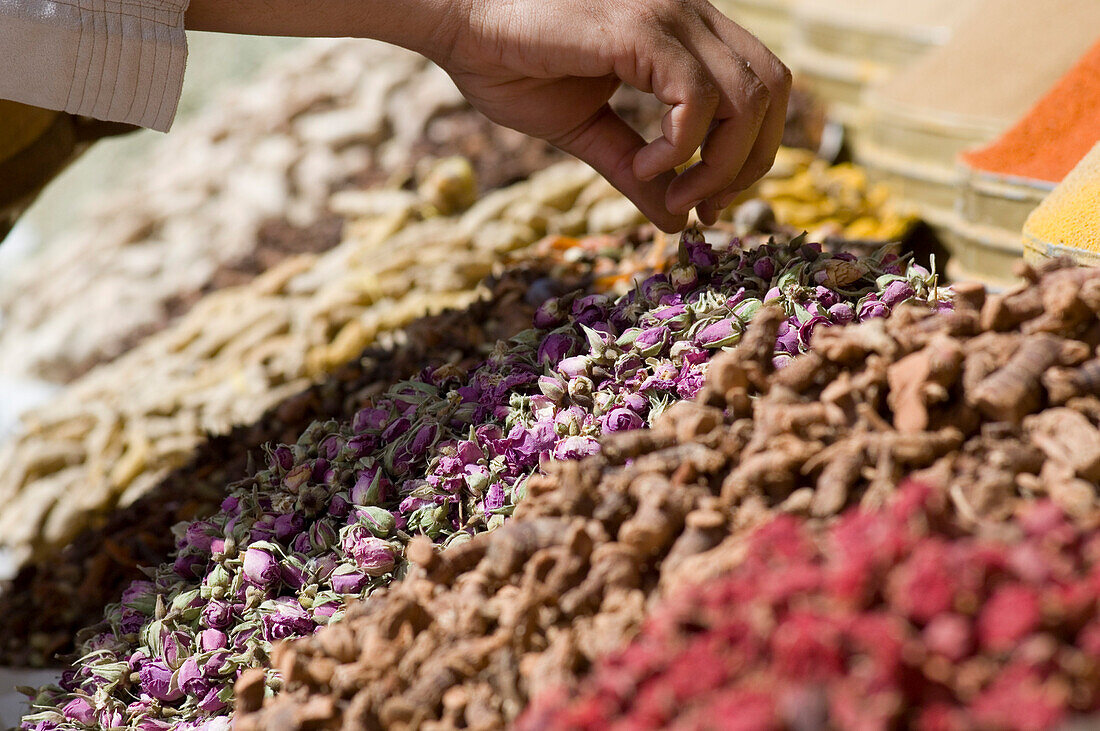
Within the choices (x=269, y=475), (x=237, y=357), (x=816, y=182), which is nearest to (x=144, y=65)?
(x=269, y=475)

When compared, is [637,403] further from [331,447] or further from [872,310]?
[331,447]

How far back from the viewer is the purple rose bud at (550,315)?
1068mm

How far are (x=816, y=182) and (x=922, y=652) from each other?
1821mm

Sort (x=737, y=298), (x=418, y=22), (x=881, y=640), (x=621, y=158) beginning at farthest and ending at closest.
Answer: (x=621, y=158), (x=418, y=22), (x=737, y=298), (x=881, y=640)

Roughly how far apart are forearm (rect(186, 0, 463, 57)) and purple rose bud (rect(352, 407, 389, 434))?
0.43 metres

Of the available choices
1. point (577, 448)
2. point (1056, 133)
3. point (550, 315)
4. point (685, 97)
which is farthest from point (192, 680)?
point (1056, 133)

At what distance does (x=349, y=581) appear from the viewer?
842mm

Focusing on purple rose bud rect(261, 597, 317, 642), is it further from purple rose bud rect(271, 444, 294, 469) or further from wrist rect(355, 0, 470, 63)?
wrist rect(355, 0, 470, 63)

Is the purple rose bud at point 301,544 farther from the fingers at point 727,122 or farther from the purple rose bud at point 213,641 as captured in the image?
the fingers at point 727,122

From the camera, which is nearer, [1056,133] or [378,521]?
[378,521]

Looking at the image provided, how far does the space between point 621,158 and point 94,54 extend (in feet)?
1.97

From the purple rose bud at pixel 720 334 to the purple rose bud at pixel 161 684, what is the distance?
588 mm

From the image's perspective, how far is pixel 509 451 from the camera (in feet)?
2.89

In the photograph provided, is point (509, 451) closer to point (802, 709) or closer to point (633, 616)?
point (633, 616)
